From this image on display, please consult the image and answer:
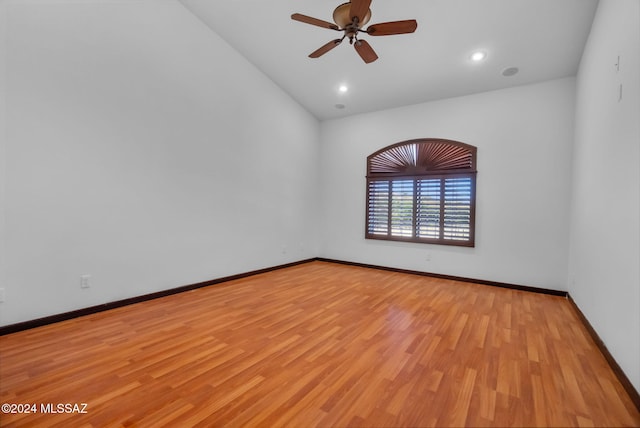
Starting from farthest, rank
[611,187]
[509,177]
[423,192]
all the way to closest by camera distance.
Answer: [423,192] < [509,177] < [611,187]

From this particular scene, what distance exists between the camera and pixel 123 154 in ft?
10.3

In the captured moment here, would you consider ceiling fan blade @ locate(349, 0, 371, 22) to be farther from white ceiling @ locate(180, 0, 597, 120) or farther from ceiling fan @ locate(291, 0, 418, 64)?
white ceiling @ locate(180, 0, 597, 120)

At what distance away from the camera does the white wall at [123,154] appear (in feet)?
8.18

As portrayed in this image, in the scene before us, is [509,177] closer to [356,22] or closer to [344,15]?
[356,22]

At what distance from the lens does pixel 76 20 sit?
9.05 feet

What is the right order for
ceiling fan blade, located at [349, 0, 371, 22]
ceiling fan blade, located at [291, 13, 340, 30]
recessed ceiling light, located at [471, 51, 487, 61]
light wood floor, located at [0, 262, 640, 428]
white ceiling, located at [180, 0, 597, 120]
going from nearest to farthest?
light wood floor, located at [0, 262, 640, 428] < ceiling fan blade, located at [349, 0, 371, 22] < ceiling fan blade, located at [291, 13, 340, 30] < white ceiling, located at [180, 0, 597, 120] < recessed ceiling light, located at [471, 51, 487, 61]

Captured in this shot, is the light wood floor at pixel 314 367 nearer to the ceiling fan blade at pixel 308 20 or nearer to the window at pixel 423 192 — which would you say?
the window at pixel 423 192

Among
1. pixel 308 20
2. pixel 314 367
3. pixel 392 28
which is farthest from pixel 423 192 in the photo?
pixel 314 367

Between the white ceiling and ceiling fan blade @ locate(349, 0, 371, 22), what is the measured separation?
2.96 feet

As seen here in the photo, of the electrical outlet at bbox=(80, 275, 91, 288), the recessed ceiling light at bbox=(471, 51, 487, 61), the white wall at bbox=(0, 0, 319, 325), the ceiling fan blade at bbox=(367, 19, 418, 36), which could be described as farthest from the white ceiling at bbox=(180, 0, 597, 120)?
the electrical outlet at bbox=(80, 275, 91, 288)

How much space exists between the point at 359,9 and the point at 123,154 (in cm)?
303

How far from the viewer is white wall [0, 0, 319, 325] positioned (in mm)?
2492

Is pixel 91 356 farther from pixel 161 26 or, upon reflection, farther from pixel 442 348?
pixel 161 26

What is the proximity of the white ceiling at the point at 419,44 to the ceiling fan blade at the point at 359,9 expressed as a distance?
902 millimetres
